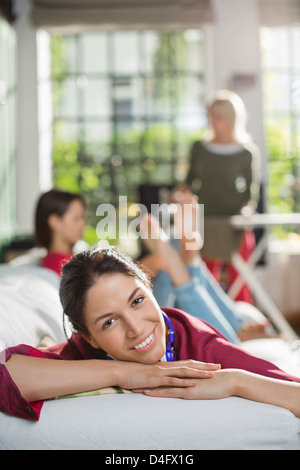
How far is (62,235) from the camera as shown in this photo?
2.79 m

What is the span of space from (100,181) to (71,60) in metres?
1.09

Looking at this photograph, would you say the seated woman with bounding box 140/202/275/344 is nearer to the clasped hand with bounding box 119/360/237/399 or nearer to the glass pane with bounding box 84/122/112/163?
the clasped hand with bounding box 119/360/237/399

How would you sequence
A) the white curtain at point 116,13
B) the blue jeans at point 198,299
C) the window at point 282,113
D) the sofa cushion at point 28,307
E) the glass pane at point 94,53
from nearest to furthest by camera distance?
the sofa cushion at point 28,307 → the blue jeans at point 198,299 → the white curtain at point 116,13 → the glass pane at point 94,53 → the window at point 282,113

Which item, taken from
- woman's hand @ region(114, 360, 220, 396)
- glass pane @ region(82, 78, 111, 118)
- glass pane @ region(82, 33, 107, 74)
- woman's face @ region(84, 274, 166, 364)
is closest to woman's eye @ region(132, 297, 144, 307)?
woman's face @ region(84, 274, 166, 364)

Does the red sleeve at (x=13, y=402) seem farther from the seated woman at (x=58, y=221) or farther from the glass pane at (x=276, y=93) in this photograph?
the glass pane at (x=276, y=93)

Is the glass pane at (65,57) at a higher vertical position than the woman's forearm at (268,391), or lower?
higher

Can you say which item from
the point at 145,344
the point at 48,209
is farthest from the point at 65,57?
the point at 145,344

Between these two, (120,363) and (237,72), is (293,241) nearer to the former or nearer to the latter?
(237,72)

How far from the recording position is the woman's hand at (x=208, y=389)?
3.50 ft

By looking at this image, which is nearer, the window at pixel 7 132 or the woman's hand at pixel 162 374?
the woman's hand at pixel 162 374

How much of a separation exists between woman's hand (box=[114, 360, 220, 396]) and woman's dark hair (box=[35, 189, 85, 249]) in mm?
1731

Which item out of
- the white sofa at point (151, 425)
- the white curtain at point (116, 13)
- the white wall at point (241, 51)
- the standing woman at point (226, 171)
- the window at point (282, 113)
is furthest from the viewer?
the window at point (282, 113)

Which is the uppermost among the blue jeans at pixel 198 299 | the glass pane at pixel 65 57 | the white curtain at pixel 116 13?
the white curtain at pixel 116 13

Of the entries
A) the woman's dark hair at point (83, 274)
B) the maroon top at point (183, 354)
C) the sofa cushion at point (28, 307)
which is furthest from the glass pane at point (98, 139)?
the woman's dark hair at point (83, 274)
